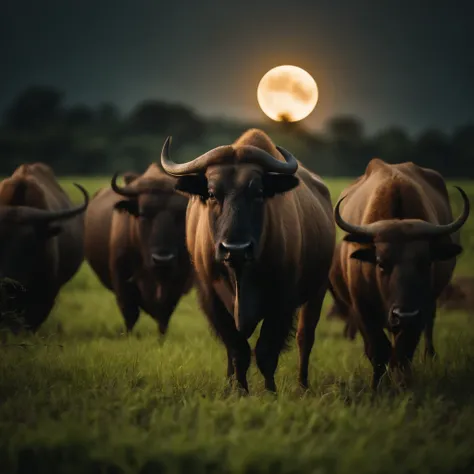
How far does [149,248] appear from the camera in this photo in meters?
11.2

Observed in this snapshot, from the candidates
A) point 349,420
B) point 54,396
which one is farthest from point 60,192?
point 349,420

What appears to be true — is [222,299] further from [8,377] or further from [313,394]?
[8,377]

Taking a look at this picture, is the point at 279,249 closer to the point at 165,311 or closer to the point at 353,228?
the point at 353,228

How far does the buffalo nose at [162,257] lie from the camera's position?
1084cm

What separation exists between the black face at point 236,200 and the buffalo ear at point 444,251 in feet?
4.60

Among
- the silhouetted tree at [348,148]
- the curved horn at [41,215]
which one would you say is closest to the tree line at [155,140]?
the silhouetted tree at [348,148]

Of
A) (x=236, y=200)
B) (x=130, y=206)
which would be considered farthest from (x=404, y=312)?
(x=130, y=206)

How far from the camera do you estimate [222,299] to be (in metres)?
7.58

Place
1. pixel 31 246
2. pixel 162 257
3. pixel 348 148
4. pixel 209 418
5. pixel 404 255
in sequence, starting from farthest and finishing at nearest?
pixel 348 148 < pixel 162 257 < pixel 31 246 < pixel 404 255 < pixel 209 418

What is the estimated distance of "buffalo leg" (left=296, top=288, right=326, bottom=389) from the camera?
885 centimetres

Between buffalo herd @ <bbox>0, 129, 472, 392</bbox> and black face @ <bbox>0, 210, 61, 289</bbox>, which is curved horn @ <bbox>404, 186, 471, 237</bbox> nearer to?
buffalo herd @ <bbox>0, 129, 472, 392</bbox>

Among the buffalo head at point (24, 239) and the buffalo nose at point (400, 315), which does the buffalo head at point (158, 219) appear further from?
the buffalo nose at point (400, 315)

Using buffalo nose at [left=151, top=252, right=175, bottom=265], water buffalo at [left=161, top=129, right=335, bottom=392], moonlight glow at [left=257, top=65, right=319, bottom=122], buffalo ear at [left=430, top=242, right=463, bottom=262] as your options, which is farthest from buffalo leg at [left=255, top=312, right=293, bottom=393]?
moonlight glow at [left=257, top=65, right=319, bottom=122]

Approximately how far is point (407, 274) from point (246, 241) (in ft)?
5.00
